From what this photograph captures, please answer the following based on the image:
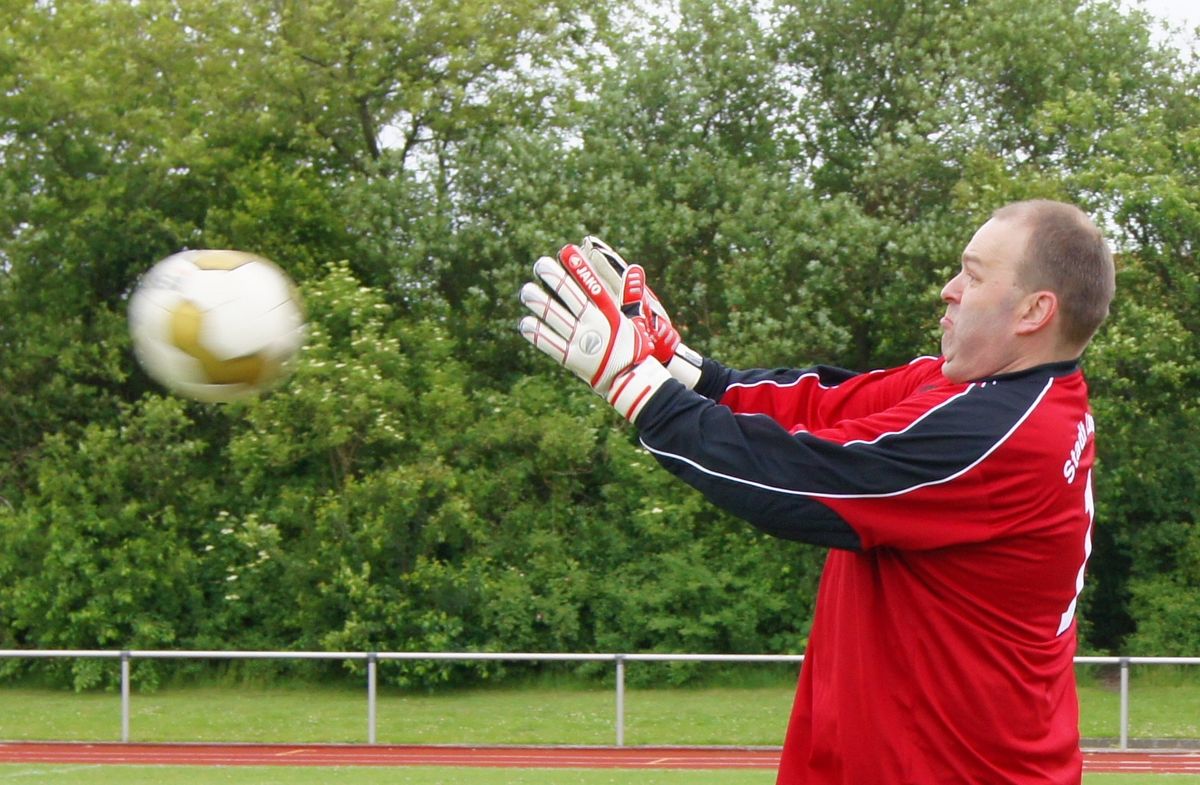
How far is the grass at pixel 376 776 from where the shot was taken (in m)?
12.0

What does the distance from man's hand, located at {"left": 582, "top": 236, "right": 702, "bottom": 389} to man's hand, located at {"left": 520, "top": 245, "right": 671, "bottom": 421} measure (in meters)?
0.73

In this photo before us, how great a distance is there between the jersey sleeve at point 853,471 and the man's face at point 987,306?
17 cm

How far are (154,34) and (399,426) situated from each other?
7717mm

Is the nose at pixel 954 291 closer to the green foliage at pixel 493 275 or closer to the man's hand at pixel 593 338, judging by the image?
the man's hand at pixel 593 338

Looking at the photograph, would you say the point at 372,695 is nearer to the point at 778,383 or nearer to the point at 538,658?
the point at 538,658

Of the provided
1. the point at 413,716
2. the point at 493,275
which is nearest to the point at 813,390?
the point at 413,716

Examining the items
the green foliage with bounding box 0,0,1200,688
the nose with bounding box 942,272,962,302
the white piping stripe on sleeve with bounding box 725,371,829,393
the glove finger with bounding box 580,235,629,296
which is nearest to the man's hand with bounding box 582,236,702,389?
the glove finger with bounding box 580,235,629,296

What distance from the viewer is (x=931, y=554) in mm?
2793

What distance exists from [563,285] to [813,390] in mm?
1006

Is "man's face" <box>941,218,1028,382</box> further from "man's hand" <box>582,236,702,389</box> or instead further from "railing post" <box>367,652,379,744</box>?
"railing post" <box>367,652,379,744</box>

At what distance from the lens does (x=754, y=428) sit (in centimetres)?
270

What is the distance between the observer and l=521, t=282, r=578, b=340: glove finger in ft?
9.53

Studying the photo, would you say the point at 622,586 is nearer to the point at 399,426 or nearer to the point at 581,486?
the point at 581,486

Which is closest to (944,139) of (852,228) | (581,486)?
(852,228)
